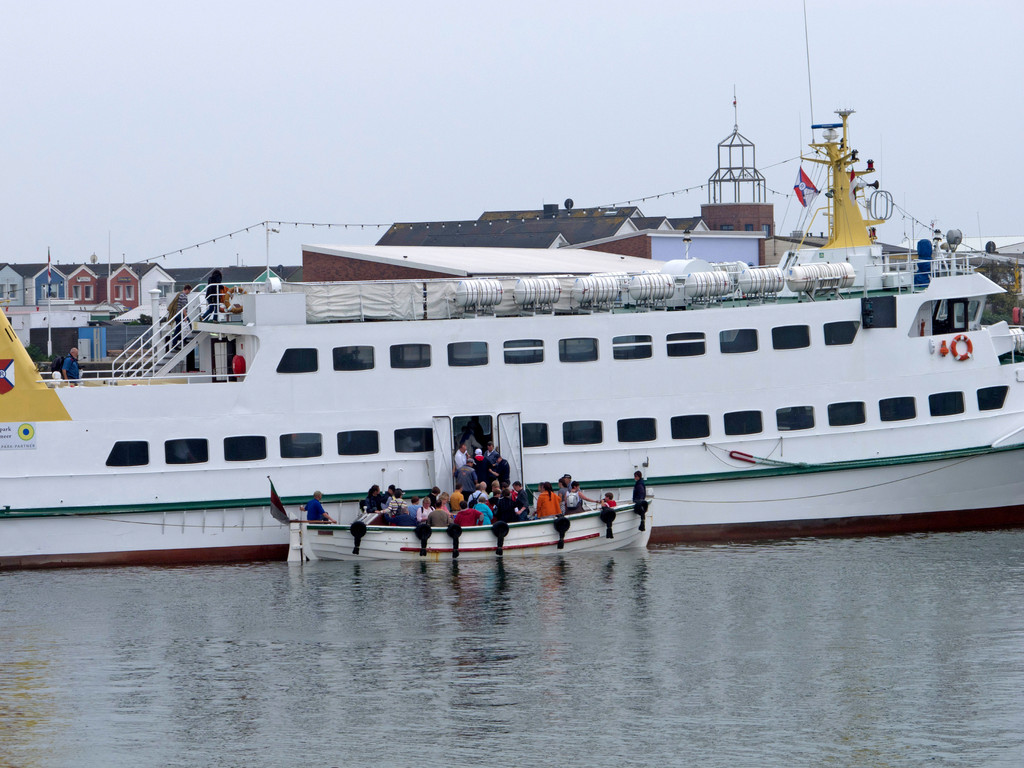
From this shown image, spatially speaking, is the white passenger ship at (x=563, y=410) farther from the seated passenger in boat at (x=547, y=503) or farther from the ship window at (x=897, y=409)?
the seated passenger in boat at (x=547, y=503)

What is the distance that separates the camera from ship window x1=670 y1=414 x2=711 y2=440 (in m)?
27.5

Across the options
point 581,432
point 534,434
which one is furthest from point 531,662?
point 581,432

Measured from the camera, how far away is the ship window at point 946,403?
27.9 metres

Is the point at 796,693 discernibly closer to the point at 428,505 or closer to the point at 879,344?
the point at 428,505

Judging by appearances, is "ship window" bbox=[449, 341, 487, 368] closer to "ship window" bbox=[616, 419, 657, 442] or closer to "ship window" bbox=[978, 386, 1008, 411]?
"ship window" bbox=[616, 419, 657, 442]

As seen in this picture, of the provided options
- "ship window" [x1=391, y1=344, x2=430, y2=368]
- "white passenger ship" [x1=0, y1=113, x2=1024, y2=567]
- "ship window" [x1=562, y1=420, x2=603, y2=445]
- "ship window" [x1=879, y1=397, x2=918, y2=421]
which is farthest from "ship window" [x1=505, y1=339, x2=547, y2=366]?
"ship window" [x1=879, y1=397, x2=918, y2=421]

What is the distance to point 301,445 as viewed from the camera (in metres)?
26.7

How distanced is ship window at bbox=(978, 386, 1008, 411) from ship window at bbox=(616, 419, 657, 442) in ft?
23.3

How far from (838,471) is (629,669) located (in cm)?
1027

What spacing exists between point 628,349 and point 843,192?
6770 mm

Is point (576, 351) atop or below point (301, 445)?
atop

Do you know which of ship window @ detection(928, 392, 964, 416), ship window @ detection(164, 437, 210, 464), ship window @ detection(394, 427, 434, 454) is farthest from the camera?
ship window @ detection(928, 392, 964, 416)

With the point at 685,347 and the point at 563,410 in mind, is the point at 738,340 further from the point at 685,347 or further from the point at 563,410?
the point at 563,410

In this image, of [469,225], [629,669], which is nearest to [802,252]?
[629,669]
